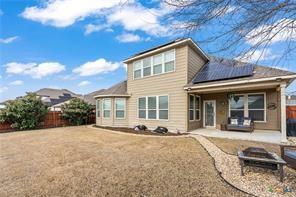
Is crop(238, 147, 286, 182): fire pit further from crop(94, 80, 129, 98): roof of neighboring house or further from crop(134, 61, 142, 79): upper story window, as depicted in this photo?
crop(94, 80, 129, 98): roof of neighboring house

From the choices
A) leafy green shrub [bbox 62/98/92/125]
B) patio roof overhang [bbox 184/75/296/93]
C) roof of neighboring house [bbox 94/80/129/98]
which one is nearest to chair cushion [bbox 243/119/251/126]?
patio roof overhang [bbox 184/75/296/93]

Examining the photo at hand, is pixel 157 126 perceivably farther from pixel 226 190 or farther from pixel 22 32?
pixel 22 32

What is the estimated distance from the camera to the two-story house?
33.8 ft

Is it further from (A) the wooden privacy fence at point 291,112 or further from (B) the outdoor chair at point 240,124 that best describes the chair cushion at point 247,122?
(A) the wooden privacy fence at point 291,112

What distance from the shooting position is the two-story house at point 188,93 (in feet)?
33.8

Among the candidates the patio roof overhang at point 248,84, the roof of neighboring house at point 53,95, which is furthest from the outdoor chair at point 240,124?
the roof of neighboring house at point 53,95

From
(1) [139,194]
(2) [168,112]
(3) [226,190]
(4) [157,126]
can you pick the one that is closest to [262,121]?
(2) [168,112]

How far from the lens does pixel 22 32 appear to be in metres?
11.1

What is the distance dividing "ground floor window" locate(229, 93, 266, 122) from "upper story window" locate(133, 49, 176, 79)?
4713 mm

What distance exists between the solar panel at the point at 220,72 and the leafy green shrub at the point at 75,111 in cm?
1153

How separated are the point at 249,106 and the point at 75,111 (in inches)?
576

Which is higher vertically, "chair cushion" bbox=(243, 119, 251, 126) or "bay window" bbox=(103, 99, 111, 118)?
"bay window" bbox=(103, 99, 111, 118)

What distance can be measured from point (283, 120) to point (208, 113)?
543 cm

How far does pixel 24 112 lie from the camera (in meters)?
14.2
